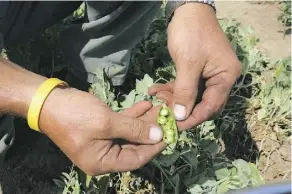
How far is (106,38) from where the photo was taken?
1.88 metres

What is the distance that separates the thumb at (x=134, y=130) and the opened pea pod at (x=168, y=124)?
3 cm

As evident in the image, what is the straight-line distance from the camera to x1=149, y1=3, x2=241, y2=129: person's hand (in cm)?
149

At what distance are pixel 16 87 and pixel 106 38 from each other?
25.5 inches

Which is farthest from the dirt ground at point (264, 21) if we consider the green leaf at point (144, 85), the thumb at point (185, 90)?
the thumb at point (185, 90)

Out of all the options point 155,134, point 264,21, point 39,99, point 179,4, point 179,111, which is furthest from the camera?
point 264,21

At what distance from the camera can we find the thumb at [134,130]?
1.30m

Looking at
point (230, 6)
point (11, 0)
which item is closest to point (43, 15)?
point (11, 0)

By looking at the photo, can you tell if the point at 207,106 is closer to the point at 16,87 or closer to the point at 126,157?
the point at 126,157

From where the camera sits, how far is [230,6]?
9.13 ft

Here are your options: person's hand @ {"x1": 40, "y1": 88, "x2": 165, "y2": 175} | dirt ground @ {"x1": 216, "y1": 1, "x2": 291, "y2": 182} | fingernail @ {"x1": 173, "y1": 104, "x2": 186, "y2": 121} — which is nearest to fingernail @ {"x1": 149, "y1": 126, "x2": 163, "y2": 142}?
person's hand @ {"x1": 40, "y1": 88, "x2": 165, "y2": 175}

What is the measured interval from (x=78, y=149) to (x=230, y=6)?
1.73 meters

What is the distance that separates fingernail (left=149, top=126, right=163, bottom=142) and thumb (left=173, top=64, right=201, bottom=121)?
5.2 inches

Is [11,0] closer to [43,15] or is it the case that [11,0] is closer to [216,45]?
[43,15]

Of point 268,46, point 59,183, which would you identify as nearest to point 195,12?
point 59,183
